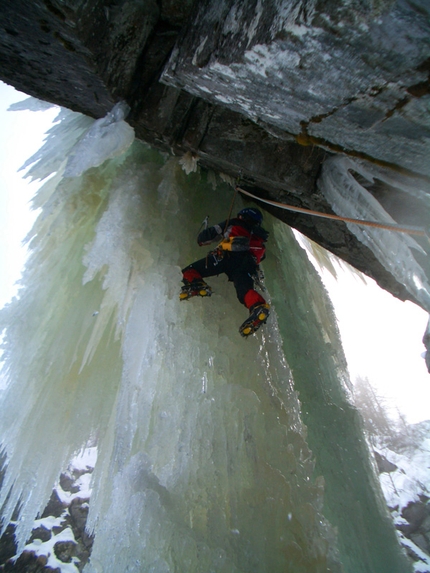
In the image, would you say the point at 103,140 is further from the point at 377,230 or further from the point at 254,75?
the point at 377,230

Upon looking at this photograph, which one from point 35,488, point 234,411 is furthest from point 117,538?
point 35,488

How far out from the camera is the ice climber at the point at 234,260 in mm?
2771

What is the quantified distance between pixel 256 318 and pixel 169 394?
96 cm

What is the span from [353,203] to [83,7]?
2.03 metres

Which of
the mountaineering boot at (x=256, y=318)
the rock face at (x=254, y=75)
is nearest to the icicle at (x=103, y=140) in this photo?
the rock face at (x=254, y=75)

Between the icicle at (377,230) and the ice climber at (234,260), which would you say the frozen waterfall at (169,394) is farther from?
the icicle at (377,230)

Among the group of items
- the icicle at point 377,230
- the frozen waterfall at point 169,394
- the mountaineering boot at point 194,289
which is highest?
the icicle at point 377,230

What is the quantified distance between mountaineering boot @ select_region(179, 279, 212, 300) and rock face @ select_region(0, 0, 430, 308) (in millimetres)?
1107

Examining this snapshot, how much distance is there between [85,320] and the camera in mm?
3242

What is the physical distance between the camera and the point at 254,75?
1.59 metres

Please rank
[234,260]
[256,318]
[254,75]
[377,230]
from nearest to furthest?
[254,75] < [377,230] < [256,318] < [234,260]

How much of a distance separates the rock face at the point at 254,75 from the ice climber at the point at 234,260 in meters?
0.51

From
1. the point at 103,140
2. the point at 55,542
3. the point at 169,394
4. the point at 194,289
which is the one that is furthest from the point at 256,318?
the point at 55,542

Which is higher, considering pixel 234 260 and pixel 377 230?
pixel 377 230
